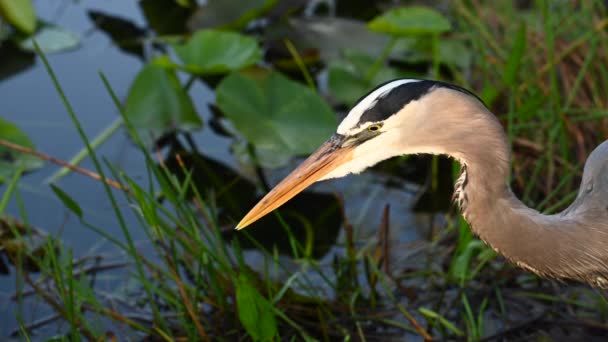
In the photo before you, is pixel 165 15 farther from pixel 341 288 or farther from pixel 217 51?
pixel 341 288

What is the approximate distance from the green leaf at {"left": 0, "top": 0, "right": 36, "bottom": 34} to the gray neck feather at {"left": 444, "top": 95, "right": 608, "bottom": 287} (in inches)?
101

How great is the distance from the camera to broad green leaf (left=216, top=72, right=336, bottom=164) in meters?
2.93

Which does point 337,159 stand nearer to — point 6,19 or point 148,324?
point 148,324

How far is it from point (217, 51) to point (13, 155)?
31.0 inches

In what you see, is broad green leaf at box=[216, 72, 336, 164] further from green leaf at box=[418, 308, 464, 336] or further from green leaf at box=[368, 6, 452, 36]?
green leaf at box=[418, 308, 464, 336]

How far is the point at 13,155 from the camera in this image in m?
3.04

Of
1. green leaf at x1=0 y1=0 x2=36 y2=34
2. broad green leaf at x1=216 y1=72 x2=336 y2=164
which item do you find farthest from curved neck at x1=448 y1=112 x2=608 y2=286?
green leaf at x1=0 y1=0 x2=36 y2=34

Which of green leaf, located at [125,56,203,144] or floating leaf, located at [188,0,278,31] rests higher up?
floating leaf, located at [188,0,278,31]

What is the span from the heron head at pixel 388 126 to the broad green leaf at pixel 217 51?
4.79ft

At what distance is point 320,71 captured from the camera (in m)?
3.77

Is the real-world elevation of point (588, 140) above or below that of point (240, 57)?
below

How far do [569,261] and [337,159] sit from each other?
48 centimetres

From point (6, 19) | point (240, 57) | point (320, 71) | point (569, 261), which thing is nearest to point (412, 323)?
point (569, 261)

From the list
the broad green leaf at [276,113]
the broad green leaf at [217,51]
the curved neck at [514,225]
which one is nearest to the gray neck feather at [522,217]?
the curved neck at [514,225]
